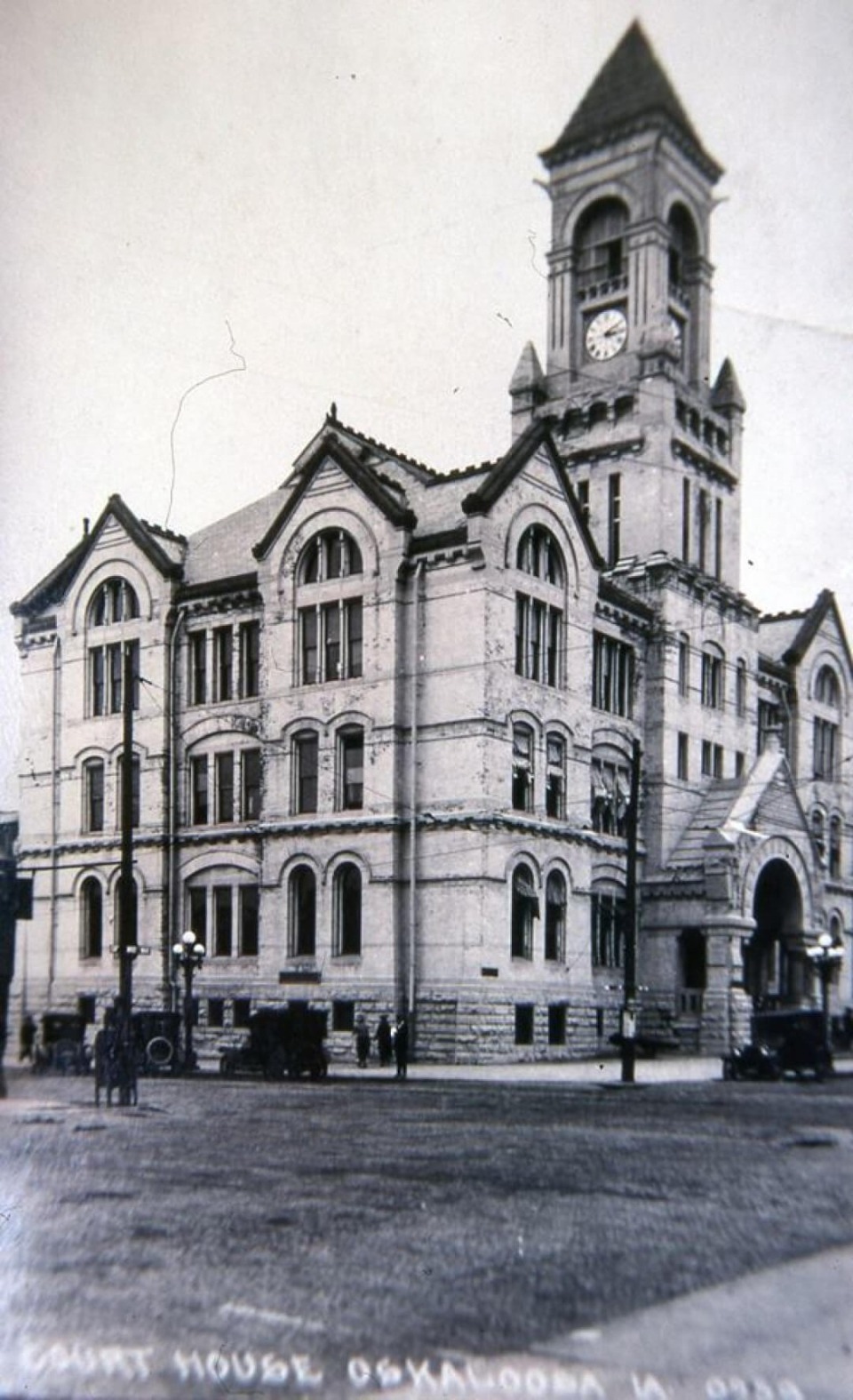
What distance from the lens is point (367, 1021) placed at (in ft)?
116

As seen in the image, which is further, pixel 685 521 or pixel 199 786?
pixel 685 521

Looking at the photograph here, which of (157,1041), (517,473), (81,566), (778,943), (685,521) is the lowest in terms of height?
(157,1041)

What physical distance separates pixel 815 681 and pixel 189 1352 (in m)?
45.3

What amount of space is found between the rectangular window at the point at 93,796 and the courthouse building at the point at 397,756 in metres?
0.07

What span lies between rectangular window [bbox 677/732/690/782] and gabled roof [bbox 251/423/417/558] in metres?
12.6

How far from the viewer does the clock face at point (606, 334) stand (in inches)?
1649

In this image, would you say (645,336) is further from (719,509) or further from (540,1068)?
(540,1068)

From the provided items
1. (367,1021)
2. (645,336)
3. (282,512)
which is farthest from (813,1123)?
(645,336)

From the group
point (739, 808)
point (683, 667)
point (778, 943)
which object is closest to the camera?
point (739, 808)

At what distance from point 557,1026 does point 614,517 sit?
15.9 m

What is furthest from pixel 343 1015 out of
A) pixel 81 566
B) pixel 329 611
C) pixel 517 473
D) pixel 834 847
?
pixel 834 847

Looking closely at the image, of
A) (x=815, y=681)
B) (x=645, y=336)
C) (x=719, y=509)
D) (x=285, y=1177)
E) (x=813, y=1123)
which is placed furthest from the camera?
(x=815, y=681)

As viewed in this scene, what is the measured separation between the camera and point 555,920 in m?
38.0

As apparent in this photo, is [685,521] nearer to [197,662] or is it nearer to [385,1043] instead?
[197,662]
